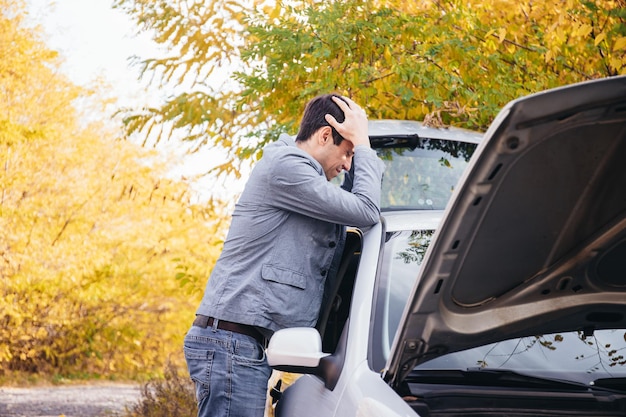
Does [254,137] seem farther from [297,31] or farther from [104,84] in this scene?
[104,84]

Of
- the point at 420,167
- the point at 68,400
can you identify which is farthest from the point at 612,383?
the point at 68,400

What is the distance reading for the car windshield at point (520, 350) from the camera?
8.96 feet

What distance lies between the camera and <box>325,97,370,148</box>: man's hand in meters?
3.23

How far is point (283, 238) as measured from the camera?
3104mm

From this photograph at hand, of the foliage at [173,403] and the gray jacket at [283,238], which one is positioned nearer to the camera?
the gray jacket at [283,238]

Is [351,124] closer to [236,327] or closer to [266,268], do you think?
[266,268]

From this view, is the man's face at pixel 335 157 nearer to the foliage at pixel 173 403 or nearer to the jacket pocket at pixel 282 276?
the jacket pocket at pixel 282 276

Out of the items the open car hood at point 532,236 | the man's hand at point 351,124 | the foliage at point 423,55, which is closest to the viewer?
the open car hood at point 532,236

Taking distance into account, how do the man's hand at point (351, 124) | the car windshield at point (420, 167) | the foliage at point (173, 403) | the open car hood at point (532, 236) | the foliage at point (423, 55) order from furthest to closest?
the foliage at point (173, 403) → the foliage at point (423, 55) → the car windshield at point (420, 167) → the man's hand at point (351, 124) → the open car hood at point (532, 236)

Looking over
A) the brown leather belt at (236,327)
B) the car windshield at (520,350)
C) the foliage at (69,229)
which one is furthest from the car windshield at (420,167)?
the foliage at (69,229)

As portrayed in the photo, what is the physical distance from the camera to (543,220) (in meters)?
2.49

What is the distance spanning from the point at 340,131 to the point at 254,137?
3781 mm

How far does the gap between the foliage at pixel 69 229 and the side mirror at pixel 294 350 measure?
35.5 ft

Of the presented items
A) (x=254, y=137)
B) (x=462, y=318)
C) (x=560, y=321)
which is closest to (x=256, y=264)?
(x=462, y=318)
